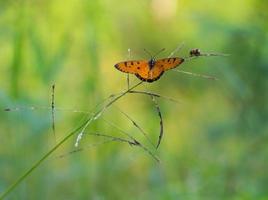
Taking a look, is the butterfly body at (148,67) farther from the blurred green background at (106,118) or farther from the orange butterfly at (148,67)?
the blurred green background at (106,118)

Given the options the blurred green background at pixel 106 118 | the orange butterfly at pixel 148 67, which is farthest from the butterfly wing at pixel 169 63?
the blurred green background at pixel 106 118

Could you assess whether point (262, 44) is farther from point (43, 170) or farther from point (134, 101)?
point (134, 101)

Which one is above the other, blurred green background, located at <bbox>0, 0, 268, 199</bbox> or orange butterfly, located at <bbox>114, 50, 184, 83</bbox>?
orange butterfly, located at <bbox>114, 50, 184, 83</bbox>

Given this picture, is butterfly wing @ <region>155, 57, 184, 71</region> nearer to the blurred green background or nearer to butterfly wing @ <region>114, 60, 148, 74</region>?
butterfly wing @ <region>114, 60, 148, 74</region>

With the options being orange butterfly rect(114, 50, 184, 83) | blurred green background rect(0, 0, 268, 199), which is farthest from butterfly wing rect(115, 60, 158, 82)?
blurred green background rect(0, 0, 268, 199)

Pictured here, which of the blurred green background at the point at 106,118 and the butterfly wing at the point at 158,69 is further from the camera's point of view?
the blurred green background at the point at 106,118

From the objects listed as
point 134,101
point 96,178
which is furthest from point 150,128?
point 134,101
